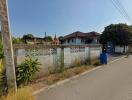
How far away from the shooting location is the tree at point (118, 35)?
1486 inches

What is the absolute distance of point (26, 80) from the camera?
8016mm

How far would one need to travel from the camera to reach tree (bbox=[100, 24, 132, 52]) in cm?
3775

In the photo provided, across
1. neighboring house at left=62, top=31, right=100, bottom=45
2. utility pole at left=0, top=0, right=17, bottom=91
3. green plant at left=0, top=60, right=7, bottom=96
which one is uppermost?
neighboring house at left=62, top=31, right=100, bottom=45

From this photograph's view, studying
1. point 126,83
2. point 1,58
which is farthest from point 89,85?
point 1,58

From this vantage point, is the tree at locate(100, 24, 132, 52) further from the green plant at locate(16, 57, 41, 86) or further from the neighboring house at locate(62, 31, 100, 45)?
the green plant at locate(16, 57, 41, 86)

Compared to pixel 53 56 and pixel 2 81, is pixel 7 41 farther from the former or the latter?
pixel 53 56

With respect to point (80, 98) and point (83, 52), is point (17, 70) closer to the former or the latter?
point (80, 98)

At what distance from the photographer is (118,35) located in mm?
38219

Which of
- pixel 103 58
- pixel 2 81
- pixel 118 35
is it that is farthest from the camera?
pixel 118 35

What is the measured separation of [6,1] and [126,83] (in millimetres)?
6472

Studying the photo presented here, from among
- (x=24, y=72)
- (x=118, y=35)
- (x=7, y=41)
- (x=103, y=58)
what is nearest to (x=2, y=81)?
(x=24, y=72)

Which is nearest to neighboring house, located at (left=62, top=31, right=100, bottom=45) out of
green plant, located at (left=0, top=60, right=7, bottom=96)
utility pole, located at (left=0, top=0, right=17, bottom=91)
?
green plant, located at (left=0, top=60, right=7, bottom=96)

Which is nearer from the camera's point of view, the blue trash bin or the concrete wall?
the concrete wall

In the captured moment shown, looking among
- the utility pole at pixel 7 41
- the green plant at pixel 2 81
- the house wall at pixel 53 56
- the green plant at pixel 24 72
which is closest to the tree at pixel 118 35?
the house wall at pixel 53 56
